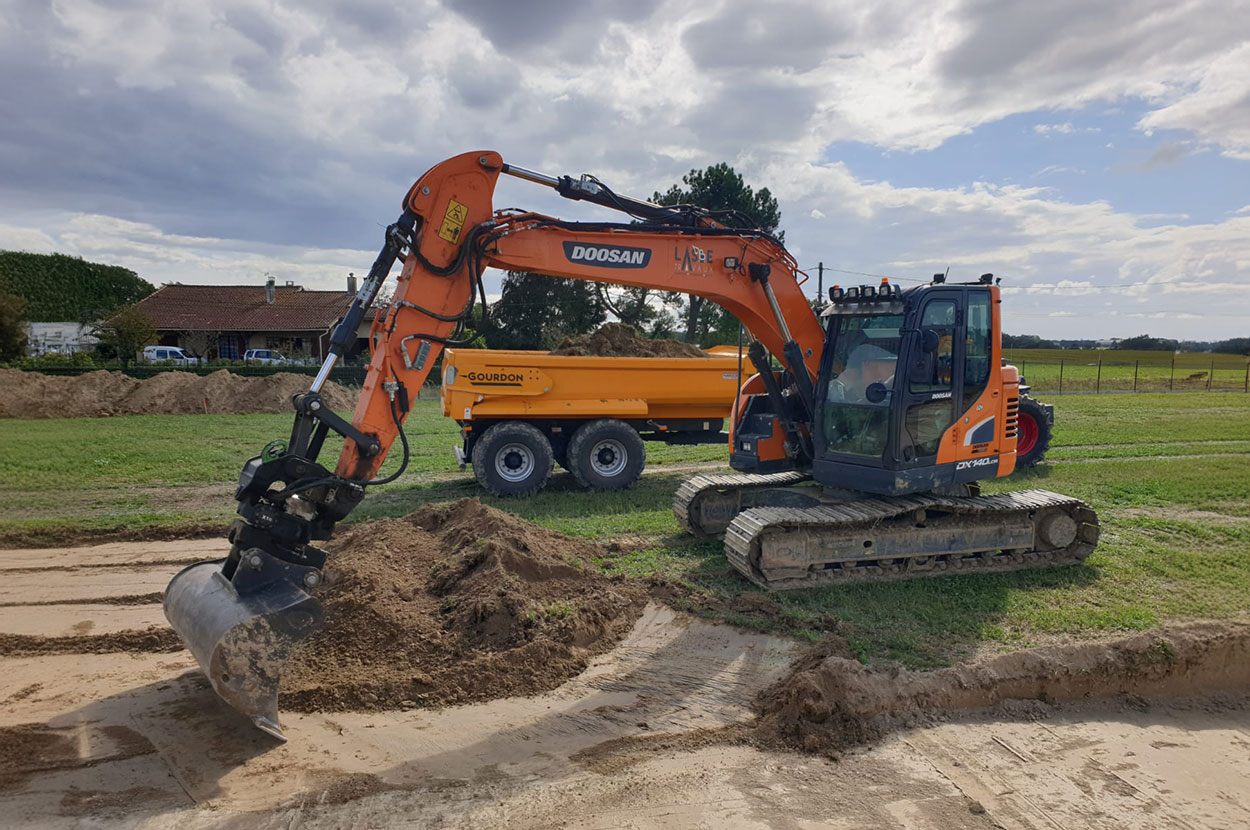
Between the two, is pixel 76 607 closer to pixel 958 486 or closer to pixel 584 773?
pixel 584 773

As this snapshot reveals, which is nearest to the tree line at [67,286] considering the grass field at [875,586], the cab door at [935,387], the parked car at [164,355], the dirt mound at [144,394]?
the parked car at [164,355]

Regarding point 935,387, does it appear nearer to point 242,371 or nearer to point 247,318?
point 242,371

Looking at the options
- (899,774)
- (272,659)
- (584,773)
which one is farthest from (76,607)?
(899,774)

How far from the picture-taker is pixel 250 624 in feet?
13.8

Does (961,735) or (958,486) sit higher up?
(958,486)

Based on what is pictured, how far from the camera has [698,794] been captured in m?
3.74

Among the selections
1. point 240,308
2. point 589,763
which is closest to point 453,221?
point 589,763

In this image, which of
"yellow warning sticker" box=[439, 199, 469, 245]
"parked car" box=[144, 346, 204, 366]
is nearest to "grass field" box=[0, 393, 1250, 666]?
"yellow warning sticker" box=[439, 199, 469, 245]

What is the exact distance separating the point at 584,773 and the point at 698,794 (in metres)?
0.60

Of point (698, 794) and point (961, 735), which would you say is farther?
point (961, 735)

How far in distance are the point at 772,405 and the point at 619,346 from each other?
5.58 m

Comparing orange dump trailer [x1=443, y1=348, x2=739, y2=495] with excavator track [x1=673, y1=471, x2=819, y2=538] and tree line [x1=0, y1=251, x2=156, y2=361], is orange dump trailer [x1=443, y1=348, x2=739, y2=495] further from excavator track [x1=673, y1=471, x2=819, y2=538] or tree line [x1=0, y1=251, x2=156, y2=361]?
tree line [x1=0, y1=251, x2=156, y2=361]

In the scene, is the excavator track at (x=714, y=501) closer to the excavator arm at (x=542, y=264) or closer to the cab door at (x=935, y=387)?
the excavator arm at (x=542, y=264)

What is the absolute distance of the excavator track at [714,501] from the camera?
26.7 ft
